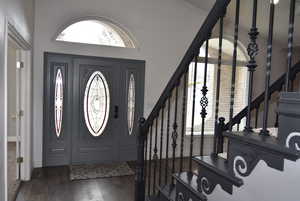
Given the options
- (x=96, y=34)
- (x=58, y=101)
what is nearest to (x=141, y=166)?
(x=58, y=101)

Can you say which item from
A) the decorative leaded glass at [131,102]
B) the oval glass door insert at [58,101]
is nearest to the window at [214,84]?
the decorative leaded glass at [131,102]

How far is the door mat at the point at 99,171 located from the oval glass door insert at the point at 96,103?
0.65 meters

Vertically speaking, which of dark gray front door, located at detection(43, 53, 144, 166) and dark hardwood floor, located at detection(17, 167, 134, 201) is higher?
dark gray front door, located at detection(43, 53, 144, 166)

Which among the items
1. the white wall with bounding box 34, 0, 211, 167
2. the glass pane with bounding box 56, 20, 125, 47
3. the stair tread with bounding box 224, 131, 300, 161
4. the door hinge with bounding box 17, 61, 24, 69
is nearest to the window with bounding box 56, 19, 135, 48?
the glass pane with bounding box 56, 20, 125, 47

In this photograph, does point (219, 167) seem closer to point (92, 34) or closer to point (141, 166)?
point (141, 166)

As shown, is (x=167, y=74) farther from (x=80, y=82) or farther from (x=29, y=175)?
(x=29, y=175)

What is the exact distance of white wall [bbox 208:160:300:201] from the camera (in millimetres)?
877

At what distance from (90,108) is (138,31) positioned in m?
1.85

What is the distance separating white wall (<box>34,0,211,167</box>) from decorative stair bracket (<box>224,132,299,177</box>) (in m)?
3.60

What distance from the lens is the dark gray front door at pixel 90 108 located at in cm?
418

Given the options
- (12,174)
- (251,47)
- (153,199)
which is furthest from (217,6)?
(12,174)

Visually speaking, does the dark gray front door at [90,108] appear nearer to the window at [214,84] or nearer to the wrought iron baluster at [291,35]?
the window at [214,84]

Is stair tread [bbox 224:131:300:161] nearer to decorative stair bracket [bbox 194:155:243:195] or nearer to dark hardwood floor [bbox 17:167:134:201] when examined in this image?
decorative stair bracket [bbox 194:155:243:195]

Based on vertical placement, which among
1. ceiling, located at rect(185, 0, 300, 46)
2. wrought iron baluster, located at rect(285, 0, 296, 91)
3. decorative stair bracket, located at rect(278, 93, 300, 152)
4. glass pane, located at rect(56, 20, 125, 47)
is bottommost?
decorative stair bracket, located at rect(278, 93, 300, 152)
